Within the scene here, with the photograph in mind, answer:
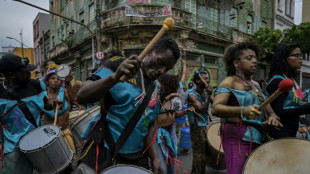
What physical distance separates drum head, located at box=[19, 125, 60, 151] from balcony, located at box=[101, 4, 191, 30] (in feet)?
38.3

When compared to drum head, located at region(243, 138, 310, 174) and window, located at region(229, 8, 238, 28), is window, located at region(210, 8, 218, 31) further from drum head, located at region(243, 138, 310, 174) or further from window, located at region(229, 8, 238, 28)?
drum head, located at region(243, 138, 310, 174)

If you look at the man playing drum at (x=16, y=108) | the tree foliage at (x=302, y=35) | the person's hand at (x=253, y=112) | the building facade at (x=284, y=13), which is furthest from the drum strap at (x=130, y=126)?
the building facade at (x=284, y=13)

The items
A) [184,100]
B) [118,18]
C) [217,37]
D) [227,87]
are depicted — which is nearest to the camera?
[227,87]

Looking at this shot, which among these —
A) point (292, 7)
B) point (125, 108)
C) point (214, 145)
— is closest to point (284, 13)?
point (292, 7)

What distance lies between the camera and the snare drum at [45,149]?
8.98 ft

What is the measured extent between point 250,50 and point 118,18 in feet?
43.4

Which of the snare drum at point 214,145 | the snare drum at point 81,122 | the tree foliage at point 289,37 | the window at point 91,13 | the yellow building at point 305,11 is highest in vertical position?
the yellow building at point 305,11

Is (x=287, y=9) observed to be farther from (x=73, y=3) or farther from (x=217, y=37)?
(x=73, y=3)

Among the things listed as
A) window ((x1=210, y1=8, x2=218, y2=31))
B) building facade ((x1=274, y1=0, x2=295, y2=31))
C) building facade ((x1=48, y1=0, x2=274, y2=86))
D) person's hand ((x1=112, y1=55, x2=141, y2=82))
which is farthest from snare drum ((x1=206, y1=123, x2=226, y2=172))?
building facade ((x1=274, y1=0, x2=295, y2=31))

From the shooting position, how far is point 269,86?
282 cm

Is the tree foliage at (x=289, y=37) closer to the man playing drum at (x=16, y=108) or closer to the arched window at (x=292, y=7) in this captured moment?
the arched window at (x=292, y=7)

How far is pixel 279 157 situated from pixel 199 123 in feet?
6.85

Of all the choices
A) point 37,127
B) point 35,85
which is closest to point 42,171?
point 37,127

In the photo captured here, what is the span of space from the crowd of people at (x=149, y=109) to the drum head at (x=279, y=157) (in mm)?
188
